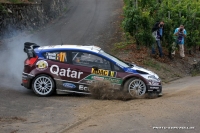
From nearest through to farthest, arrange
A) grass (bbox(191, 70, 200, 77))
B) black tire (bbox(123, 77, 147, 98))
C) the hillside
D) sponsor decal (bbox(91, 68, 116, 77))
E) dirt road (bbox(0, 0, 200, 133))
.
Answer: dirt road (bbox(0, 0, 200, 133)) < black tire (bbox(123, 77, 147, 98)) < sponsor decal (bbox(91, 68, 116, 77)) < the hillside < grass (bbox(191, 70, 200, 77))

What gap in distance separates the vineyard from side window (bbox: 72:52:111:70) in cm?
746

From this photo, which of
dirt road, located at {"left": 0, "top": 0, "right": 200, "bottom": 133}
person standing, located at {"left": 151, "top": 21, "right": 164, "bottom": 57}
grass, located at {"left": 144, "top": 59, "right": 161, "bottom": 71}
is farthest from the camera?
person standing, located at {"left": 151, "top": 21, "right": 164, "bottom": 57}

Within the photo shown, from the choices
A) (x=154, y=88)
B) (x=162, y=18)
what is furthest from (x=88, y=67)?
(x=162, y=18)

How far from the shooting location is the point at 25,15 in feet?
87.0

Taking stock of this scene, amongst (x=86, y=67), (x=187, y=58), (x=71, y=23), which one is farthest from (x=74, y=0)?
(x=86, y=67)

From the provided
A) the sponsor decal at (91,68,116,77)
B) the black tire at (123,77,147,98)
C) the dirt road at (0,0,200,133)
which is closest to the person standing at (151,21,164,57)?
the dirt road at (0,0,200,133)

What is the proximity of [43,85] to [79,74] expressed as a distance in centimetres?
122

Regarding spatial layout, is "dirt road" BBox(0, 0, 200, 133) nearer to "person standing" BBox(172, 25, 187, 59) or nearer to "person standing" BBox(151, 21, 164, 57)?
"person standing" BBox(151, 21, 164, 57)

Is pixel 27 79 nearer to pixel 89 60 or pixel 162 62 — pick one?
pixel 89 60

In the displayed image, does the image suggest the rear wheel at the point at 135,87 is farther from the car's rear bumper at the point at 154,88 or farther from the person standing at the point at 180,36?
the person standing at the point at 180,36

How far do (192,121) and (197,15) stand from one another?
17.5m

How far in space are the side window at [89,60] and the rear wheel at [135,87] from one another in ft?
2.68

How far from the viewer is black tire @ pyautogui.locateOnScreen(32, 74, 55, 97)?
13.6m

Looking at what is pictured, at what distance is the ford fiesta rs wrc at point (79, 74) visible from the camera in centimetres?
1345
